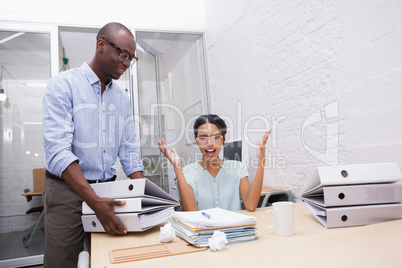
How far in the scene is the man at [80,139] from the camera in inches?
47.2

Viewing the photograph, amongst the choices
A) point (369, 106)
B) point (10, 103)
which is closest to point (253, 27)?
point (369, 106)

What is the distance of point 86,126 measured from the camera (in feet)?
4.52

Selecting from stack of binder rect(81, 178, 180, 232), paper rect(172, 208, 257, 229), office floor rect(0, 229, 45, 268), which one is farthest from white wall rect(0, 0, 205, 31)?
paper rect(172, 208, 257, 229)

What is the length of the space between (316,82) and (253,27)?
95 cm

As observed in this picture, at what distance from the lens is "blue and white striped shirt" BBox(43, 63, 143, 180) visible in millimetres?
1219

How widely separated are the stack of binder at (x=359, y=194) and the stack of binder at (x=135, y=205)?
57cm

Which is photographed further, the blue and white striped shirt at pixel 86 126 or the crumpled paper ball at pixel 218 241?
the blue and white striped shirt at pixel 86 126

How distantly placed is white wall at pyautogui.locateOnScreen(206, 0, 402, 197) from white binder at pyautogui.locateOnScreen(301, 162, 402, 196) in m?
0.37

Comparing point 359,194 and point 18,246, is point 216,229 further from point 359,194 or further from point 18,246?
point 18,246

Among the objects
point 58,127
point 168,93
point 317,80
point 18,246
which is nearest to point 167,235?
point 58,127

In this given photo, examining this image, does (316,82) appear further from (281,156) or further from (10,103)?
(10,103)

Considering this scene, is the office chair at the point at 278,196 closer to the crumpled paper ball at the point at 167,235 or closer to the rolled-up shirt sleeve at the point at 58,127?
the crumpled paper ball at the point at 167,235

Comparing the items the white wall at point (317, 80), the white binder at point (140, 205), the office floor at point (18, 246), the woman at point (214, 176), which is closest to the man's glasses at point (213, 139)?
the woman at point (214, 176)

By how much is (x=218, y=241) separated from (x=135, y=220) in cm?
34
